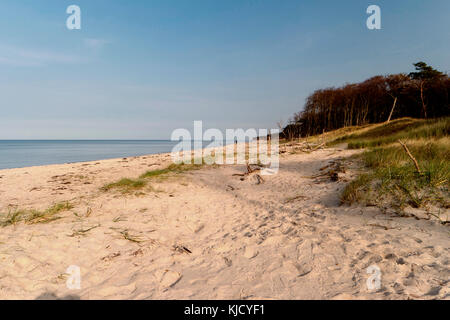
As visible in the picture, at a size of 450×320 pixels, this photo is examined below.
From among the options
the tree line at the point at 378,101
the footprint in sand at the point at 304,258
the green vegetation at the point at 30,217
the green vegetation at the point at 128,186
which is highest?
the tree line at the point at 378,101

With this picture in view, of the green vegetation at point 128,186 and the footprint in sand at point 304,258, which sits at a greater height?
the green vegetation at point 128,186

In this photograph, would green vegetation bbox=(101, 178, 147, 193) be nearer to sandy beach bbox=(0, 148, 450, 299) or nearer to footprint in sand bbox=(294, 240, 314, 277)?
sandy beach bbox=(0, 148, 450, 299)

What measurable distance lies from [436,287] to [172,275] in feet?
8.78

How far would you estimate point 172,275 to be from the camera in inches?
103

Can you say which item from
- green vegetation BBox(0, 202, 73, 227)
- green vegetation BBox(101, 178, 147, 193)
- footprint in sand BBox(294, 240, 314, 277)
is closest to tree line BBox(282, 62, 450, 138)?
green vegetation BBox(101, 178, 147, 193)

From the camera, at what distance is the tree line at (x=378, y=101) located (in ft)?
77.4

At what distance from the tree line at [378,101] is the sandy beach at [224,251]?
70.8 feet

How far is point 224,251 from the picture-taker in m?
3.18

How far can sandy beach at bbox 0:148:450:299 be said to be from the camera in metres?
2.23

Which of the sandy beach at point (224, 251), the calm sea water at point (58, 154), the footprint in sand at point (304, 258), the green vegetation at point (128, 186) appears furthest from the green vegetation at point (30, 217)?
the calm sea water at point (58, 154)

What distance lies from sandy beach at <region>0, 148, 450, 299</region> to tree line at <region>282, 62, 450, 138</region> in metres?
21.6

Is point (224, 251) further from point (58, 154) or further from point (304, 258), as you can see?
point (58, 154)

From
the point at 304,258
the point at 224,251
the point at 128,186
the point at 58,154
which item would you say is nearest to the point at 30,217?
the point at 128,186

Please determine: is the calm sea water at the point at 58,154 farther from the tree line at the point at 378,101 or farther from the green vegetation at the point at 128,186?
the tree line at the point at 378,101
